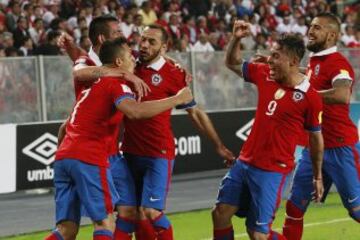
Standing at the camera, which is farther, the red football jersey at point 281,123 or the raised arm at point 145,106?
the red football jersey at point 281,123

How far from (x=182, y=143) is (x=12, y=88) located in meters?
3.56

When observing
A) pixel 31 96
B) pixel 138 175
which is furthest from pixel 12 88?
pixel 138 175

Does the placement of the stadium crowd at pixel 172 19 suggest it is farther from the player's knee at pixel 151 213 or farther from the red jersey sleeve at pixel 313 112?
the red jersey sleeve at pixel 313 112

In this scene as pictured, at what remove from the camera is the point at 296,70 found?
905 cm

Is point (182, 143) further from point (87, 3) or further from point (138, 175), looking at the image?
point (138, 175)

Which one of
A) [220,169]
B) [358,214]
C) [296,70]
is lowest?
[220,169]

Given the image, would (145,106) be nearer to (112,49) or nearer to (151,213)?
(112,49)

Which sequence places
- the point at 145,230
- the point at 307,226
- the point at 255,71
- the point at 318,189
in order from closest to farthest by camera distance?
1. the point at 318,189
2. the point at 255,71
3. the point at 145,230
4. the point at 307,226

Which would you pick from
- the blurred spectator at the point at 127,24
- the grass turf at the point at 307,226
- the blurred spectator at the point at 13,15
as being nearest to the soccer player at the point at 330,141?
the grass turf at the point at 307,226

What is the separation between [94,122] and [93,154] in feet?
0.88

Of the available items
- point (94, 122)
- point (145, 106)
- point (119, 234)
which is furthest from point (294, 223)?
point (94, 122)

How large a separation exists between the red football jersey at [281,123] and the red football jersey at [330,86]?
116 centimetres

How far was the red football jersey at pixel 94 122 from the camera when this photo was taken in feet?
27.7

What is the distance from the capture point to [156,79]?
9844 mm
